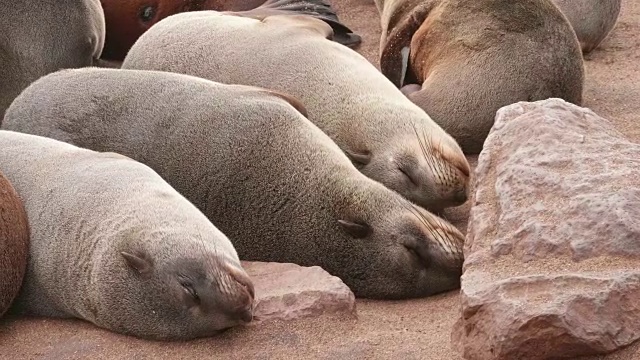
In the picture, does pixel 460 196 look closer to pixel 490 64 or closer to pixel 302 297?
pixel 302 297

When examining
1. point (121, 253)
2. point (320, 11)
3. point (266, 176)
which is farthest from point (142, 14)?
A: point (121, 253)

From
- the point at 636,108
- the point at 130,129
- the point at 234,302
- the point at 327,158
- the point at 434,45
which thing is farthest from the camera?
the point at 434,45

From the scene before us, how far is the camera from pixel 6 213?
4793 mm

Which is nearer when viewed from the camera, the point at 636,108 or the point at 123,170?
the point at 123,170

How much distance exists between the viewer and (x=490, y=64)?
660 cm

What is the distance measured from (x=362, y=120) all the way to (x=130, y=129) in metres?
1.09

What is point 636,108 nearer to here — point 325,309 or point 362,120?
point 362,120

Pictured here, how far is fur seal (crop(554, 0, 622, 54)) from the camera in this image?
790cm

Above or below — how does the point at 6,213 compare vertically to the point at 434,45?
above

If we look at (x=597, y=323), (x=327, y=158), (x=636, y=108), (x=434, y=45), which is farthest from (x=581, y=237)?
(x=434, y=45)

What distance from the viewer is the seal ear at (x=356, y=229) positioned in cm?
476

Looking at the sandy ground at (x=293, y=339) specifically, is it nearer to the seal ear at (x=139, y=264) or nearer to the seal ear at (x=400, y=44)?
the seal ear at (x=139, y=264)

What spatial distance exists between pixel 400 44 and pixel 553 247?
4.09 m

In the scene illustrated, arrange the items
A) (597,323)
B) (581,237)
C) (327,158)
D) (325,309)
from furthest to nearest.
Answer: (327,158) → (325,309) → (581,237) → (597,323)
